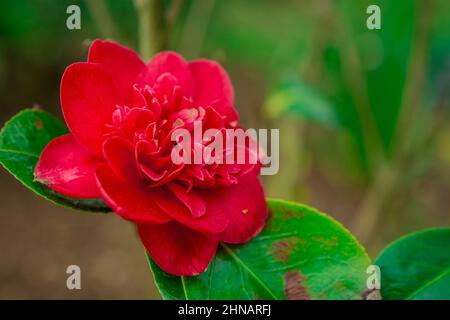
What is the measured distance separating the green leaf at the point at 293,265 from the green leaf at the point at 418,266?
47 mm

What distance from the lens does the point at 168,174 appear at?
52cm

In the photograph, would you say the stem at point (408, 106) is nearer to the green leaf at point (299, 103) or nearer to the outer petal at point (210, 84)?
the green leaf at point (299, 103)

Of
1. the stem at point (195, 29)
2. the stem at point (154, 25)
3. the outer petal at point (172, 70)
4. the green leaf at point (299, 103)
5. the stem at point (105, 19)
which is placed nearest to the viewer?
the outer petal at point (172, 70)

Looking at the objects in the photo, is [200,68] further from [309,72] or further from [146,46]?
[309,72]

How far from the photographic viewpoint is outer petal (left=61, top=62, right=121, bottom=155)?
525 millimetres

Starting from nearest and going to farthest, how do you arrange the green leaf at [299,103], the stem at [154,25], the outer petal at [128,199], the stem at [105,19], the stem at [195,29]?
the outer petal at [128,199] < the stem at [154,25] < the stem at [105,19] < the green leaf at [299,103] < the stem at [195,29]

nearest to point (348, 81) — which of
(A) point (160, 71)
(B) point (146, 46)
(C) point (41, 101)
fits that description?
(B) point (146, 46)

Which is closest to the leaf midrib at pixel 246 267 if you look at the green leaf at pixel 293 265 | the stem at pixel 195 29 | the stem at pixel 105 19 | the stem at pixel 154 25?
the green leaf at pixel 293 265

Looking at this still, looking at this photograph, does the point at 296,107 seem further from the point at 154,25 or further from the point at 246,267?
the point at 246,267

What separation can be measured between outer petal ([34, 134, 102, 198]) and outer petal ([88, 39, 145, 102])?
0.07m

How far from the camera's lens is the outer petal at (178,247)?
1.70 feet

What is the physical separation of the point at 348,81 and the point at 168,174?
105 centimetres

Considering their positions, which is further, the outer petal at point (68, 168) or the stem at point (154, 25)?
the stem at point (154, 25)

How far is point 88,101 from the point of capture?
21.2 inches
